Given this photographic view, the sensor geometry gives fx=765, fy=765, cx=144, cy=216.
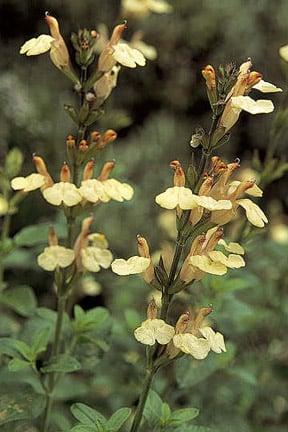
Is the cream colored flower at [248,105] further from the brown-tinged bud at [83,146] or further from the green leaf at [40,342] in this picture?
the green leaf at [40,342]

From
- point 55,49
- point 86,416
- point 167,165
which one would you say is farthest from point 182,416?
point 167,165

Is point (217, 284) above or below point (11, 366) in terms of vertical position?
below

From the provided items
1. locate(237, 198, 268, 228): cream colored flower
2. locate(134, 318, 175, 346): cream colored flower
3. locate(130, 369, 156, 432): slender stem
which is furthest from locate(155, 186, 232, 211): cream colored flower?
locate(130, 369, 156, 432): slender stem

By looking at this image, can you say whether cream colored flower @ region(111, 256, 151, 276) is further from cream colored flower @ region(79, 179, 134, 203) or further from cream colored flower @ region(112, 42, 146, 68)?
cream colored flower @ region(112, 42, 146, 68)

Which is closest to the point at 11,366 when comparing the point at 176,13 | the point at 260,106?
the point at 260,106

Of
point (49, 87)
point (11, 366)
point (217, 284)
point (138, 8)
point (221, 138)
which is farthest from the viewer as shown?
point (49, 87)

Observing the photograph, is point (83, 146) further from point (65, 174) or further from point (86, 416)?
point (86, 416)

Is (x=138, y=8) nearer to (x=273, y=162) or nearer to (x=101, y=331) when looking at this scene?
(x=273, y=162)
